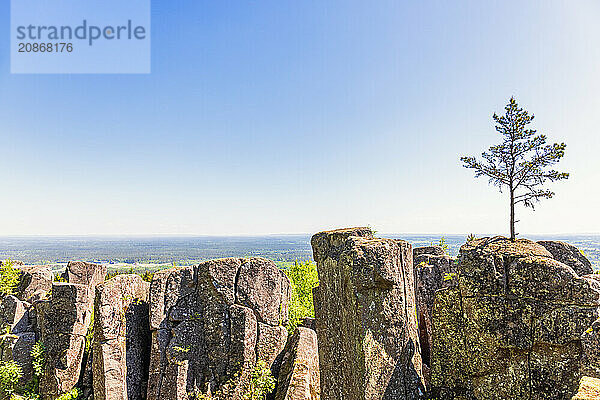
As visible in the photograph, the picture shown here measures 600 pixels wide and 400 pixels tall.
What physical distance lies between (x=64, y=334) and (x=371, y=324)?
1416cm

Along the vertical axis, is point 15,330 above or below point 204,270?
below

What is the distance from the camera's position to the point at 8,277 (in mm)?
21312

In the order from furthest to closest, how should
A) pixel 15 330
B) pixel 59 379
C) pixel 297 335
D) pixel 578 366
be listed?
pixel 15 330 → pixel 59 379 → pixel 297 335 → pixel 578 366

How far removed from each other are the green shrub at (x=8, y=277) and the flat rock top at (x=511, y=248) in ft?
78.8

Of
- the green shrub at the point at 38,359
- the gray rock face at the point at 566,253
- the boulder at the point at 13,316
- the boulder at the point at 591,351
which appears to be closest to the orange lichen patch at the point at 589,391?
the boulder at the point at 591,351

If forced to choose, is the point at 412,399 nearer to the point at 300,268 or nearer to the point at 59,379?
the point at 59,379

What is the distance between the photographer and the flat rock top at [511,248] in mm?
8070

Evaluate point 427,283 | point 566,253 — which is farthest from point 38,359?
point 566,253

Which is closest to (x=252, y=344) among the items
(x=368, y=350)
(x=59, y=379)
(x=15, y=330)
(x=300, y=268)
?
(x=368, y=350)

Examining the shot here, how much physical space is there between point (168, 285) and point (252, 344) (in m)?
3.64

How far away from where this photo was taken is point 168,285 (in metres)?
12.5

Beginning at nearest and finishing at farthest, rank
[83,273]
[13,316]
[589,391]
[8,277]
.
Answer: [589,391]
[13,316]
[83,273]
[8,277]

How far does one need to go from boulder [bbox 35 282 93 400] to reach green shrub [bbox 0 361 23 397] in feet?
4.26

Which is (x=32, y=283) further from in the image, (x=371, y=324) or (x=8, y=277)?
(x=371, y=324)
